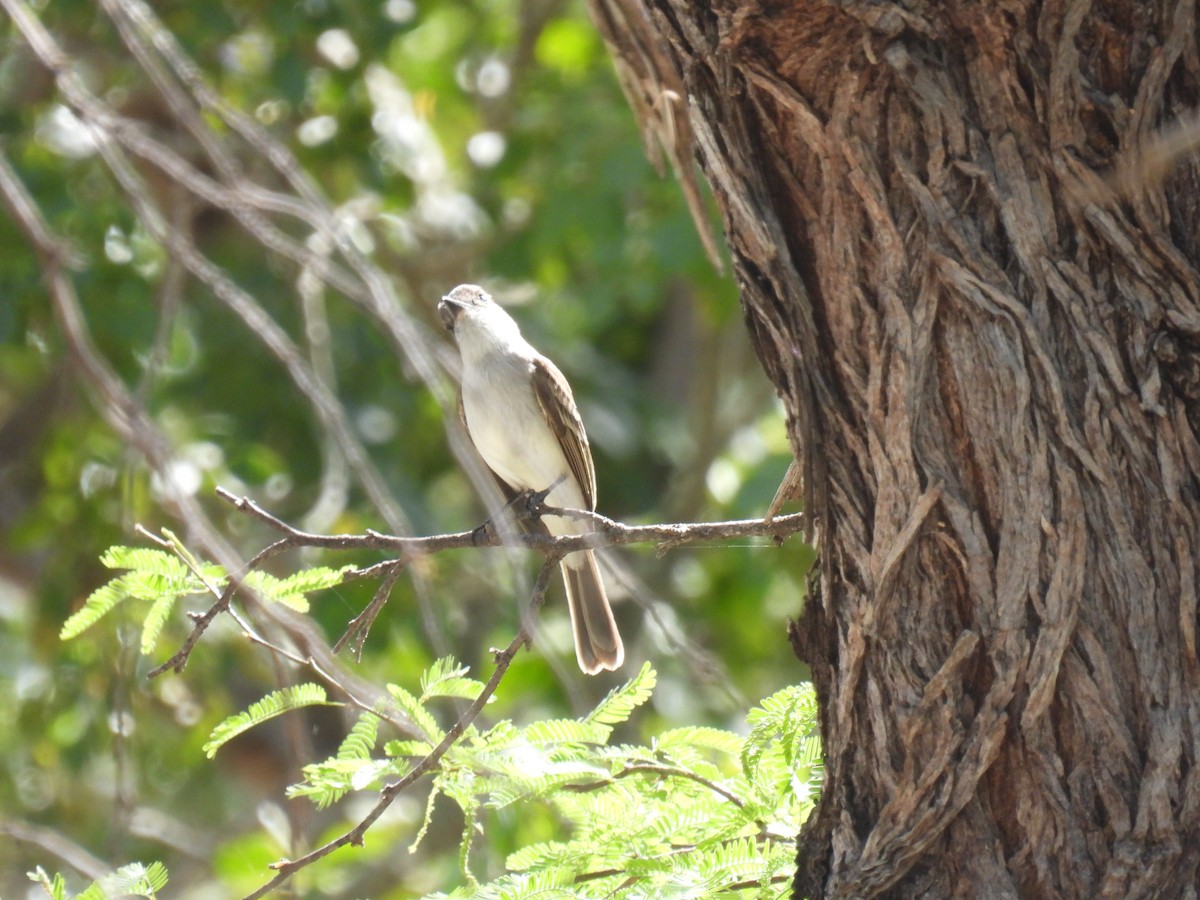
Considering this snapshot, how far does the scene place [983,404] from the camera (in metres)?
2.08

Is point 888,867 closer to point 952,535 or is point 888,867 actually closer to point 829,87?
point 952,535

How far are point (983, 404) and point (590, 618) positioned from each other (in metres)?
3.10

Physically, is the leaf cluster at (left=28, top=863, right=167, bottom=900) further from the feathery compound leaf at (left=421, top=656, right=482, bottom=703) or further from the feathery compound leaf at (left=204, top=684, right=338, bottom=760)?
the feathery compound leaf at (left=421, top=656, right=482, bottom=703)

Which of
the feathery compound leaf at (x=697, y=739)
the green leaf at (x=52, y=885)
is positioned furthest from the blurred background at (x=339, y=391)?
the green leaf at (x=52, y=885)

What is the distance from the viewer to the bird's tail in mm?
4727

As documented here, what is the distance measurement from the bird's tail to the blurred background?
0.29 m

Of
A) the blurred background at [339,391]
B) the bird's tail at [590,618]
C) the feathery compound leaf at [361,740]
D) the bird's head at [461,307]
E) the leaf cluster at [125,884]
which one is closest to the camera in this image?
the leaf cluster at [125,884]

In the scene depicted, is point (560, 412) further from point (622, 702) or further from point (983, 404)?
point (983, 404)

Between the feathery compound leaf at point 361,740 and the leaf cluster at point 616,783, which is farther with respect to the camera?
the feathery compound leaf at point 361,740

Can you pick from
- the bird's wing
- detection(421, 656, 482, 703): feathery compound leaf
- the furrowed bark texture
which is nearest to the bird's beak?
the bird's wing

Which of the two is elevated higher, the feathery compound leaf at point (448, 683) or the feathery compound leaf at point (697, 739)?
the feathery compound leaf at point (448, 683)

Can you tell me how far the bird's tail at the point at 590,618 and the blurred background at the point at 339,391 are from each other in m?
0.29

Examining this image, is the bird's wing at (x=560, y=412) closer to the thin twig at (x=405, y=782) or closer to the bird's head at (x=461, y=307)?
the bird's head at (x=461, y=307)

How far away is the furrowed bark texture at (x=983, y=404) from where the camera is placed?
6.47ft
